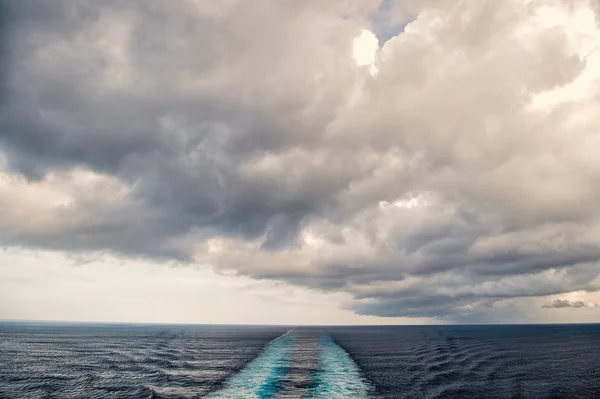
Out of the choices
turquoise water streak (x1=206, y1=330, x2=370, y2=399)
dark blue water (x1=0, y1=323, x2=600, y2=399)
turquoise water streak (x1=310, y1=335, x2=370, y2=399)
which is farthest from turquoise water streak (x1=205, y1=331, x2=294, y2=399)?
turquoise water streak (x1=310, y1=335, x2=370, y2=399)

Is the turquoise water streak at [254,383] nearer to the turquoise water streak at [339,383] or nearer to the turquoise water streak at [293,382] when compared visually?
the turquoise water streak at [293,382]

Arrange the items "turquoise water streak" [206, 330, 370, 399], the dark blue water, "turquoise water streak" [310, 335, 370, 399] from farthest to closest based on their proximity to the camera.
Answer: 1. the dark blue water
2. "turquoise water streak" [310, 335, 370, 399]
3. "turquoise water streak" [206, 330, 370, 399]

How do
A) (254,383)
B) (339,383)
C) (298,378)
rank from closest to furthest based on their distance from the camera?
(254,383)
(339,383)
(298,378)

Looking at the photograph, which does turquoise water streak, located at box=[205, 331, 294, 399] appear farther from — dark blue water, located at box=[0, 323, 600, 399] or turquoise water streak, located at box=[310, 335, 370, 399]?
turquoise water streak, located at box=[310, 335, 370, 399]

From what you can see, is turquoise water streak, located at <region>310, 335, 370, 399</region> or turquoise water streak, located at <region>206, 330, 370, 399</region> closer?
turquoise water streak, located at <region>206, 330, 370, 399</region>

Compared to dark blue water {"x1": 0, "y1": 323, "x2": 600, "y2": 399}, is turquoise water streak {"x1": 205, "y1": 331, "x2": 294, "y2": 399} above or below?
above

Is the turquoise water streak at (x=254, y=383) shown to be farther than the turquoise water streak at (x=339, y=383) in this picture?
No

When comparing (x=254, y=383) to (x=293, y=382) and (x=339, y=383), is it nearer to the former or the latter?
(x=293, y=382)

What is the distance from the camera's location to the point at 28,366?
274 ft

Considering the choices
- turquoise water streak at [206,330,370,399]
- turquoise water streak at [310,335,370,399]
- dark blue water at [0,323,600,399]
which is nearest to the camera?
turquoise water streak at [206,330,370,399]

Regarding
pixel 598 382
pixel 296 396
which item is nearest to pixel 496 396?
pixel 598 382

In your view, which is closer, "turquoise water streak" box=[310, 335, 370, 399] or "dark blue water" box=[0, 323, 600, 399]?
"turquoise water streak" box=[310, 335, 370, 399]

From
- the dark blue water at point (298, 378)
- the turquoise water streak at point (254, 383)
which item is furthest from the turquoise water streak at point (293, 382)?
the dark blue water at point (298, 378)

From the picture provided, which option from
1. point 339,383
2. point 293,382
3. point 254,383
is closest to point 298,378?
point 293,382
